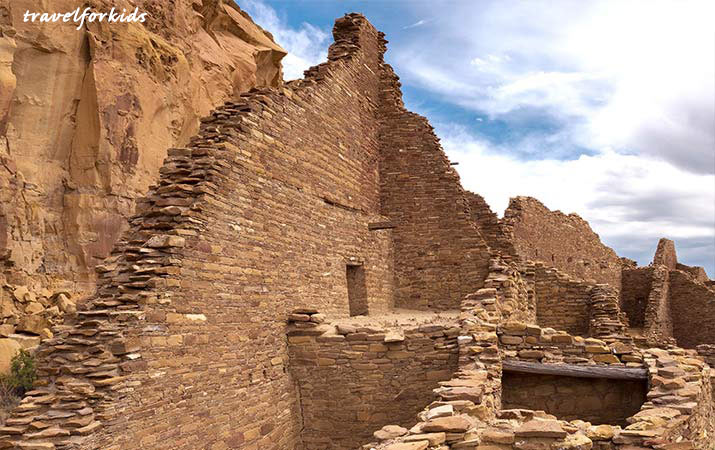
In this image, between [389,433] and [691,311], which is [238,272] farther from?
[691,311]

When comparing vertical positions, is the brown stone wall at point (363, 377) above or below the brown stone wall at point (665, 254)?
below

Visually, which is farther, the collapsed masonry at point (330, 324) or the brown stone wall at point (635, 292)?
the brown stone wall at point (635, 292)

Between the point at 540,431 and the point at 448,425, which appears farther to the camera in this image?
the point at 448,425

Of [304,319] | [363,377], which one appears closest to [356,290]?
[304,319]

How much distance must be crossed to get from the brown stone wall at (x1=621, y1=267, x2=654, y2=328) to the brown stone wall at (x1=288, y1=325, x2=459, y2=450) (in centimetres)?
1874

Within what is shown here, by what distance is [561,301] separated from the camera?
1539 centimetres

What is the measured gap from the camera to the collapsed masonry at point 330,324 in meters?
6.27

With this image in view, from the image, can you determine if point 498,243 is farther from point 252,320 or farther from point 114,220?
point 114,220

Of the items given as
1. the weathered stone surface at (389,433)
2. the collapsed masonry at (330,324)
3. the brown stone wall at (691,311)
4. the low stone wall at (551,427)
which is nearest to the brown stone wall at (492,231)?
the collapsed masonry at (330,324)

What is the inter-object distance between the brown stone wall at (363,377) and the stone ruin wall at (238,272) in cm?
24

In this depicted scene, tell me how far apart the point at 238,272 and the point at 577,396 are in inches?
210

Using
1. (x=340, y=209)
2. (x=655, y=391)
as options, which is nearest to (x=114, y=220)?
(x=340, y=209)

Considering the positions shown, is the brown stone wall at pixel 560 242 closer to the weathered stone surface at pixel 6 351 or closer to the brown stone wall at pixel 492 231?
the brown stone wall at pixel 492 231


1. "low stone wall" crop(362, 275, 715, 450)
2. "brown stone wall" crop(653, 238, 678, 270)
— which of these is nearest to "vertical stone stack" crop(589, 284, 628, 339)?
"low stone wall" crop(362, 275, 715, 450)
